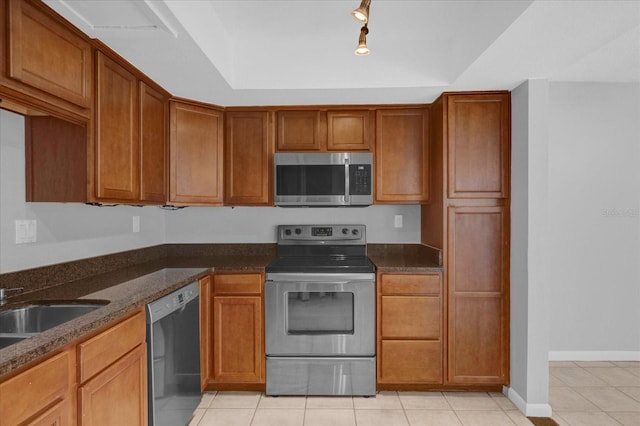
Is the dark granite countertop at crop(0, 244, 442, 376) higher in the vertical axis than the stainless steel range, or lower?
higher

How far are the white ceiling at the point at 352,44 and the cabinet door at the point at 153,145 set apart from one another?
0.43 ft

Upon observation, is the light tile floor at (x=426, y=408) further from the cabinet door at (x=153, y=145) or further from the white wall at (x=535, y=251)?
the cabinet door at (x=153, y=145)

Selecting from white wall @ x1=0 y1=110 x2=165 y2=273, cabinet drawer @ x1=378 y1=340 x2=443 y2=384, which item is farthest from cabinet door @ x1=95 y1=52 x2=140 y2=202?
cabinet drawer @ x1=378 y1=340 x2=443 y2=384

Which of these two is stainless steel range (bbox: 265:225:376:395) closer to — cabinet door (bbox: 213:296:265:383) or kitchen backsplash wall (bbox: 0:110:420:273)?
cabinet door (bbox: 213:296:265:383)

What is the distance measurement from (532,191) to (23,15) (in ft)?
9.02

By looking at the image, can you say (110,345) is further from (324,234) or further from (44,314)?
(324,234)

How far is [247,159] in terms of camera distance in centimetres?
300

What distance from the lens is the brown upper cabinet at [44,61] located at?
4.42ft

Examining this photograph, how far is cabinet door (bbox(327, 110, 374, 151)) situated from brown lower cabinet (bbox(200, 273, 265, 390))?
1207mm

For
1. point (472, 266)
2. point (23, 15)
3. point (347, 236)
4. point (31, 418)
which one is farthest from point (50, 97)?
point (472, 266)

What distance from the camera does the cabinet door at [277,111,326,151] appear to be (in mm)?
2973

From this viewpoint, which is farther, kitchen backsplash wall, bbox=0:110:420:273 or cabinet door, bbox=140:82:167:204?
cabinet door, bbox=140:82:167:204

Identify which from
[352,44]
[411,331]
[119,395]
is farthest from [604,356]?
[119,395]

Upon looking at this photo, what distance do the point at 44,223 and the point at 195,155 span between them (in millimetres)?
1137
